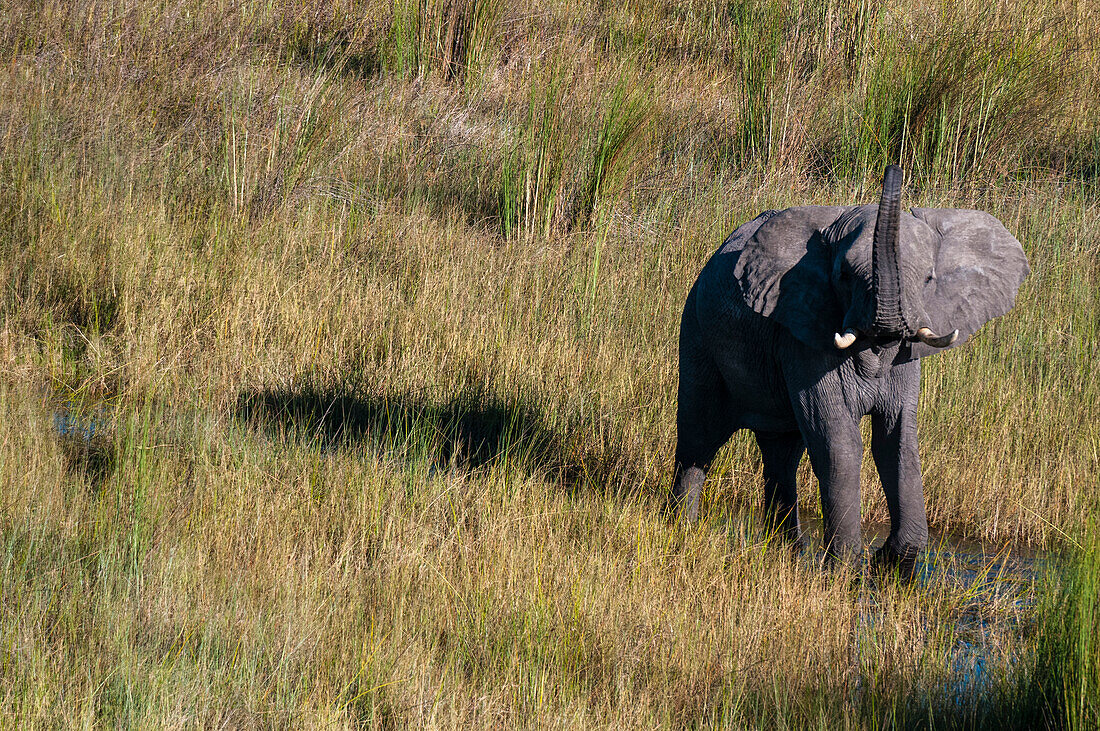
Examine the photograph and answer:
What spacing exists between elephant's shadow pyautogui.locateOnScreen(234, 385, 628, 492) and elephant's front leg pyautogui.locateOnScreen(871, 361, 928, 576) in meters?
1.28

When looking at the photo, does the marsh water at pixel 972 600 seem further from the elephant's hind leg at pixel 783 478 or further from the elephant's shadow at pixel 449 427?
the elephant's shadow at pixel 449 427

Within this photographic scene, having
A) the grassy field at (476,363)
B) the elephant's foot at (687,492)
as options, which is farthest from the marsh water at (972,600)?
the elephant's foot at (687,492)

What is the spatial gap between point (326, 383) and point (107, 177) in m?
2.27

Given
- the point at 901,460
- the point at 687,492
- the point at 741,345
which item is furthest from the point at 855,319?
the point at 687,492

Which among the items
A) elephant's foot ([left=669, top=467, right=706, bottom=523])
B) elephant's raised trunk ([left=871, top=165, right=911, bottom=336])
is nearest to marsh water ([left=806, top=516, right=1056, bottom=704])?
elephant's foot ([left=669, top=467, right=706, bottom=523])

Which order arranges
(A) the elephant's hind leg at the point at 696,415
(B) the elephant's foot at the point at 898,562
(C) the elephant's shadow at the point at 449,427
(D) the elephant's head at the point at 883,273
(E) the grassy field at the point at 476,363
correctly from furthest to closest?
(C) the elephant's shadow at the point at 449,427 < (A) the elephant's hind leg at the point at 696,415 < (B) the elephant's foot at the point at 898,562 < (D) the elephant's head at the point at 883,273 < (E) the grassy field at the point at 476,363

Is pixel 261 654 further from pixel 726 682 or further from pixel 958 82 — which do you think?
pixel 958 82

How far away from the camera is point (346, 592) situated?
3.54 meters

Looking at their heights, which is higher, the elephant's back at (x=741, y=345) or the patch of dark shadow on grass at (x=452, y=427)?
the elephant's back at (x=741, y=345)

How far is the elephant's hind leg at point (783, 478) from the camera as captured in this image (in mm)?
4551

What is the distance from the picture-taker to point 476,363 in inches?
227

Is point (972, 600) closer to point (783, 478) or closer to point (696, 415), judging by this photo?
point (783, 478)

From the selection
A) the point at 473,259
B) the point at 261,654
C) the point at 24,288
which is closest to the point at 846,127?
the point at 473,259

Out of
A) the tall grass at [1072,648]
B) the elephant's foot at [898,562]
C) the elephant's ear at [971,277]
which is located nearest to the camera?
the tall grass at [1072,648]
